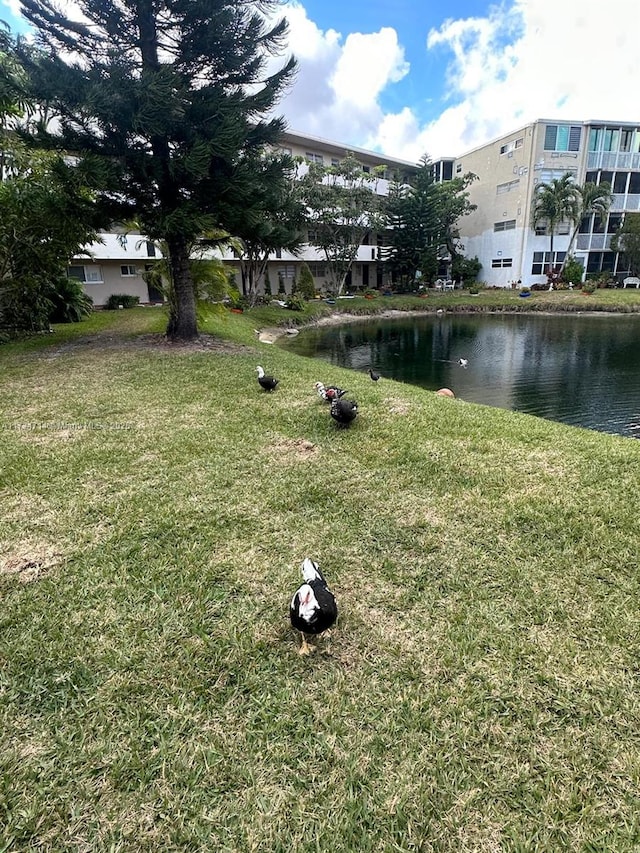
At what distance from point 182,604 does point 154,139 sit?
1023 cm

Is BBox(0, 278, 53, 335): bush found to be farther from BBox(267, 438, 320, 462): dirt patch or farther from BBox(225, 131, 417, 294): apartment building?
BBox(225, 131, 417, 294): apartment building

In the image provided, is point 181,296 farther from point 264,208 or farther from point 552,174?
point 552,174

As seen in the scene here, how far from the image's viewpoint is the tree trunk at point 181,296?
35.4 feet

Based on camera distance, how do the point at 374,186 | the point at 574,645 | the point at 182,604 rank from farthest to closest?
the point at 374,186 → the point at 182,604 → the point at 574,645

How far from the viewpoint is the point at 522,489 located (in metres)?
4.09

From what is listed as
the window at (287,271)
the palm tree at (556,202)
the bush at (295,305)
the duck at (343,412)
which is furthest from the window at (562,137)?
the duck at (343,412)

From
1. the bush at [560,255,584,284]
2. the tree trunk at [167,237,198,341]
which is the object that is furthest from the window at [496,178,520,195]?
the tree trunk at [167,237,198,341]

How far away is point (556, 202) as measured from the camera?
3025 centimetres

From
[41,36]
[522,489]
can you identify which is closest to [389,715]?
[522,489]

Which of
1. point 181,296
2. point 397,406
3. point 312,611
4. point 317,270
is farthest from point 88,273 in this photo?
point 312,611

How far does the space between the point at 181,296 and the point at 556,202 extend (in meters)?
29.7

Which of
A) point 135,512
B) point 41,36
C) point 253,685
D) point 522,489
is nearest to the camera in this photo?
point 253,685

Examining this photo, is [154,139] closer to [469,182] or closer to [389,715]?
[389,715]

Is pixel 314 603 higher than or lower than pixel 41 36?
lower
